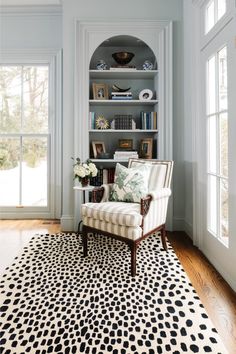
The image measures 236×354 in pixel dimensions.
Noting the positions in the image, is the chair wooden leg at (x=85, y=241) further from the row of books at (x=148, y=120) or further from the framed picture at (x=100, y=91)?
the framed picture at (x=100, y=91)

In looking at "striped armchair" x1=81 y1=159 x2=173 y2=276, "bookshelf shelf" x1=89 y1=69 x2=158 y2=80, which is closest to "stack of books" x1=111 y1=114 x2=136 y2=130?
"bookshelf shelf" x1=89 y1=69 x2=158 y2=80

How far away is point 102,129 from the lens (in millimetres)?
3129

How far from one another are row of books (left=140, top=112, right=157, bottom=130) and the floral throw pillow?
842mm

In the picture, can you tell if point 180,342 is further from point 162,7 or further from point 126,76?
point 162,7

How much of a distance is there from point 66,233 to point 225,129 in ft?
Answer: 6.94

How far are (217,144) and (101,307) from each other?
63.2 inches

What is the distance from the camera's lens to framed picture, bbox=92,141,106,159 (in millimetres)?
3212

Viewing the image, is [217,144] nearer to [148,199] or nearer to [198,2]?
[148,199]

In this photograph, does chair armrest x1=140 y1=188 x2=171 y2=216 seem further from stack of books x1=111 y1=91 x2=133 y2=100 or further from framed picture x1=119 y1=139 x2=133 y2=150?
stack of books x1=111 y1=91 x2=133 y2=100

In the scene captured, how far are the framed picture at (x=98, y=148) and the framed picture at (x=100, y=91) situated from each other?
22.9 inches

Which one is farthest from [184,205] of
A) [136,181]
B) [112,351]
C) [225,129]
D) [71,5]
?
[71,5]

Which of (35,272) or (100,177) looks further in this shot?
(100,177)

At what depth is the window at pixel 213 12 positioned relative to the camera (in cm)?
201

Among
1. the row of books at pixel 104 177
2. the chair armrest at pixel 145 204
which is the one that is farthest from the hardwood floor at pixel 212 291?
the row of books at pixel 104 177
